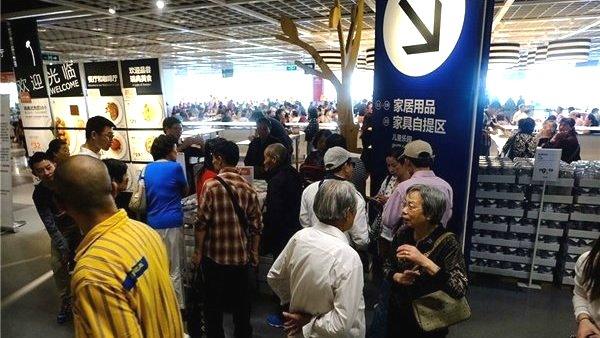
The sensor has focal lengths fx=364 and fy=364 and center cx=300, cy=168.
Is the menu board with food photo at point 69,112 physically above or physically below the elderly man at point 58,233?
above

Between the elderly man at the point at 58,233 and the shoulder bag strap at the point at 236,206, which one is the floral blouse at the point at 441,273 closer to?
the shoulder bag strap at the point at 236,206

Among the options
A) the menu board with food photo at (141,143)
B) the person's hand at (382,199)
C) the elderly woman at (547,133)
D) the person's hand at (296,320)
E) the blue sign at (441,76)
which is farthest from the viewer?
the elderly woman at (547,133)

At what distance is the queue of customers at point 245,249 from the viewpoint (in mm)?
1283

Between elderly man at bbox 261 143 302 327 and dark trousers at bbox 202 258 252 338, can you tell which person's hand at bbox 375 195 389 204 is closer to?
elderly man at bbox 261 143 302 327

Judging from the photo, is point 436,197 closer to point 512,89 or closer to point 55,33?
point 55,33

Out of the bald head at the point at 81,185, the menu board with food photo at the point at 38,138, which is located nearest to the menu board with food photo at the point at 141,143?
the menu board with food photo at the point at 38,138

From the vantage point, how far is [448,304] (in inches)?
73.7

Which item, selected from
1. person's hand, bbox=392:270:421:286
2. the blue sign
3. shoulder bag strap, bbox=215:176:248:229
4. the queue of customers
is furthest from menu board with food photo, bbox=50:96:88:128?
person's hand, bbox=392:270:421:286

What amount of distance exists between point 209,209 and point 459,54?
2.45m

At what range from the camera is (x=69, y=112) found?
5.95 metres

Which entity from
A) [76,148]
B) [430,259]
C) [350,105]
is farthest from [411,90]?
[76,148]

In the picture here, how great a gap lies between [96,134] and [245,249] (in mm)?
1893

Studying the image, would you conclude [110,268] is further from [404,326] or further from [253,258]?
[253,258]

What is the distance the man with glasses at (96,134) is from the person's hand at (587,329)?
3.75m
